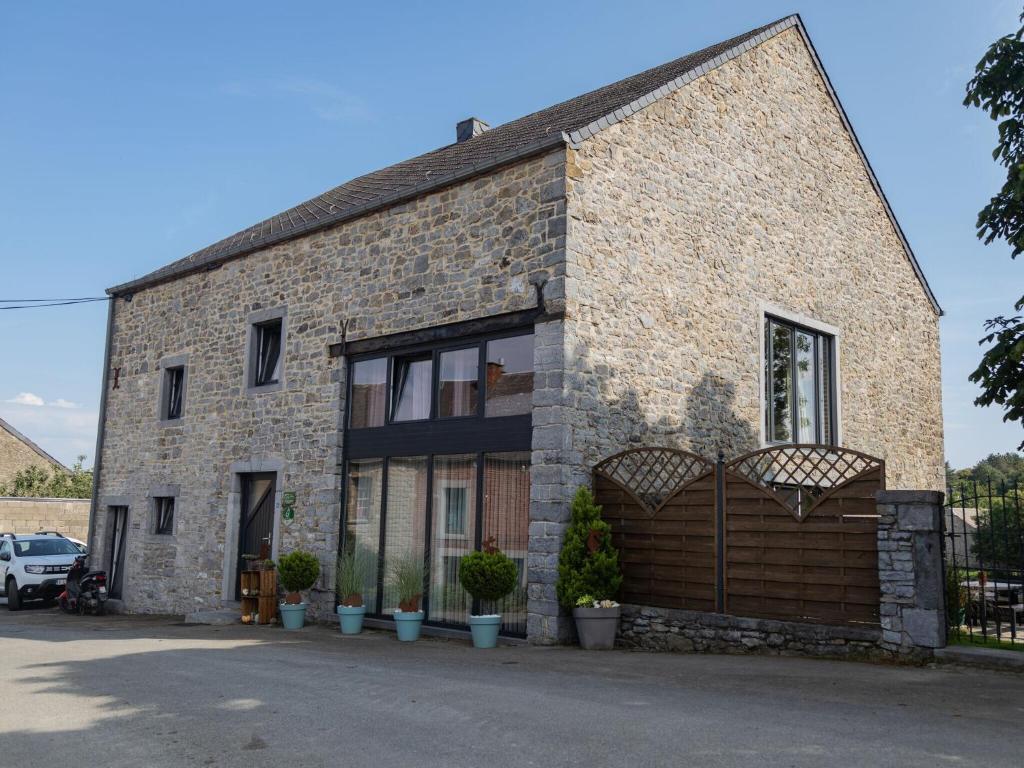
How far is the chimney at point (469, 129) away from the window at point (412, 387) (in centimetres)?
722

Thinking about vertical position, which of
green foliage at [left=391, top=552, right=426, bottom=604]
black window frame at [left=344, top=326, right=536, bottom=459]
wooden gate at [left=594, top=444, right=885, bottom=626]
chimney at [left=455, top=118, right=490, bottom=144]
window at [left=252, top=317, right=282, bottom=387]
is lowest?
green foliage at [left=391, top=552, right=426, bottom=604]

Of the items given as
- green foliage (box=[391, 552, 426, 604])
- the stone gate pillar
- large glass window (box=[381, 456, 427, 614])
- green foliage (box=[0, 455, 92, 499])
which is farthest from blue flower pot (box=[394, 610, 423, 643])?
green foliage (box=[0, 455, 92, 499])

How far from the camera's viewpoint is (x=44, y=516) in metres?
27.1

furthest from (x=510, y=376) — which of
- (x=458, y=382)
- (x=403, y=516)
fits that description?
(x=403, y=516)

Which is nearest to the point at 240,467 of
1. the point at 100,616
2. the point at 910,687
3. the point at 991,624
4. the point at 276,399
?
the point at 276,399

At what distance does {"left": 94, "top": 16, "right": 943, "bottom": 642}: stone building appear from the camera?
1037 centimetres

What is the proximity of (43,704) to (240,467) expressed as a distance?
24.7 feet

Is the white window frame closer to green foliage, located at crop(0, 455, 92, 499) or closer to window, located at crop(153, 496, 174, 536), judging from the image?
window, located at crop(153, 496, 174, 536)

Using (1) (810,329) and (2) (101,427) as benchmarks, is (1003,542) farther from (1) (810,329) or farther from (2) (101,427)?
(2) (101,427)

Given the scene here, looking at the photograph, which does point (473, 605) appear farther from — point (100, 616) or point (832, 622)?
point (100, 616)

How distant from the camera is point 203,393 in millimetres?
15062

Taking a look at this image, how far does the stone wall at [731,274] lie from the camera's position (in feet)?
34.3

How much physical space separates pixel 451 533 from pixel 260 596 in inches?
130

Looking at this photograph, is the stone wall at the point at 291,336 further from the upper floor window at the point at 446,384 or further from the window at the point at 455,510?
the window at the point at 455,510
